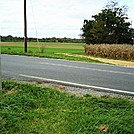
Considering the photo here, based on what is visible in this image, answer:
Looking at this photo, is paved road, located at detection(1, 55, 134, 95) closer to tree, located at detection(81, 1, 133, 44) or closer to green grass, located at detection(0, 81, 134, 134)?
green grass, located at detection(0, 81, 134, 134)

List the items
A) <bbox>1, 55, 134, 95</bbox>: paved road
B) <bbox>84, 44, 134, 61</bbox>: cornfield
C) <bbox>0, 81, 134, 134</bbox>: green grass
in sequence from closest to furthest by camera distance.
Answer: <bbox>0, 81, 134, 134</bbox>: green grass, <bbox>1, 55, 134, 95</bbox>: paved road, <bbox>84, 44, 134, 61</bbox>: cornfield

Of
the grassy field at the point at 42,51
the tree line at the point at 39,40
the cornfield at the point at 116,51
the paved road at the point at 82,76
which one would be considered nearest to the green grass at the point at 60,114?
the paved road at the point at 82,76

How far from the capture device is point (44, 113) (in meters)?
4.82

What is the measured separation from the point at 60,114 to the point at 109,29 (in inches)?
1713

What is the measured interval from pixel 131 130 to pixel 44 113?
1.42 meters

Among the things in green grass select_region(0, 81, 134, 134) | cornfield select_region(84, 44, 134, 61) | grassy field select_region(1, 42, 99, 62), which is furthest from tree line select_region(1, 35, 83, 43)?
green grass select_region(0, 81, 134, 134)

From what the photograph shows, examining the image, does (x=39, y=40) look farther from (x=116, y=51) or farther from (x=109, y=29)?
(x=116, y=51)

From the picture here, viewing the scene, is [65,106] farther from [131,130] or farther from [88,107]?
[131,130]

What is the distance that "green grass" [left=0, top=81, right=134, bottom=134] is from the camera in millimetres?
4250

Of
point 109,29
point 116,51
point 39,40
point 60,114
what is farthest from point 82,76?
point 39,40

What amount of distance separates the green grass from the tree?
4109 cm

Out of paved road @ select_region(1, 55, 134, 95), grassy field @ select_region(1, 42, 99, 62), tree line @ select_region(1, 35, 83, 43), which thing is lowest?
grassy field @ select_region(1, 42, 99, 62)

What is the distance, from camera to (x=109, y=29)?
47.2 m

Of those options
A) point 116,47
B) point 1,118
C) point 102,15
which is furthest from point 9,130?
point 102,15
